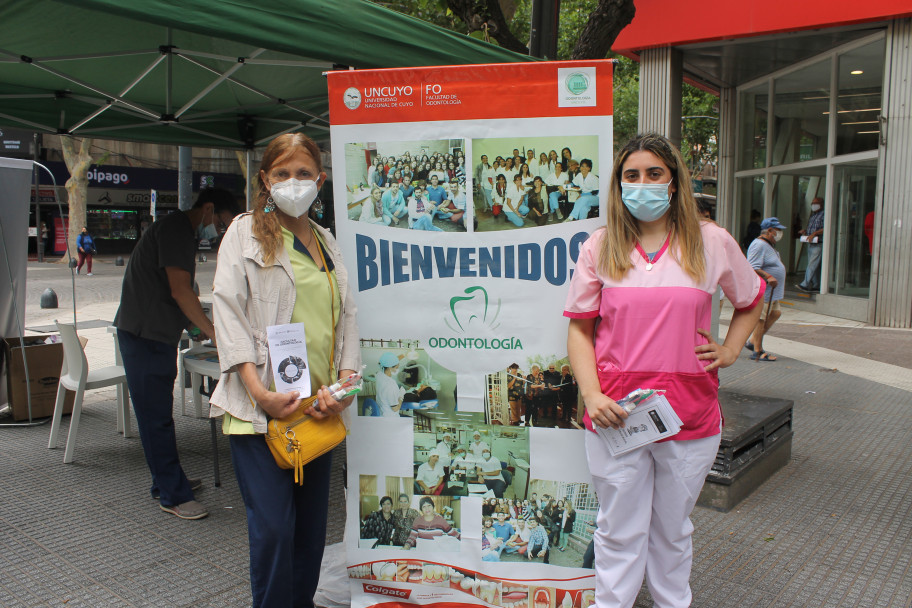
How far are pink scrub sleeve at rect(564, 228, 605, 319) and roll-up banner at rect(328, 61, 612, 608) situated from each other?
0.17 m

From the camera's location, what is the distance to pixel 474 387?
8.96ft

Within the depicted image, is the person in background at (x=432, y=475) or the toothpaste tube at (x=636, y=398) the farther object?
the person in background at (x=432, y=475)

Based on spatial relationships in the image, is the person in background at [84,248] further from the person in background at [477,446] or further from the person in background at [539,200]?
the person in background at [539,200]

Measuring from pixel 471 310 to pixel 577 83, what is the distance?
94 cm

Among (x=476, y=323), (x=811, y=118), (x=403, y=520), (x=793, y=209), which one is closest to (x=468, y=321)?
(x=476, y=323)

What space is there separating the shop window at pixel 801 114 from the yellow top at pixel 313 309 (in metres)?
13.0

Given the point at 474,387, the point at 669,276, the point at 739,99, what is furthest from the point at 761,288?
the point at 739,99

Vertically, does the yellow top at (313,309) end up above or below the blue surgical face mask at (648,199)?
below

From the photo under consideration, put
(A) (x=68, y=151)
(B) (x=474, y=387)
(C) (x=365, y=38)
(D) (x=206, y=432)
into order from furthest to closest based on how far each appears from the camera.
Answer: (A) (x=68, y=151), (D) (x=206, y=432), (C) (x=365, y=38), (B) (x=474, y=387)

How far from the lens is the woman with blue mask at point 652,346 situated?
230cm

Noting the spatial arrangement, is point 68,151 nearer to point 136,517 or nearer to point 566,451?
point 136,517

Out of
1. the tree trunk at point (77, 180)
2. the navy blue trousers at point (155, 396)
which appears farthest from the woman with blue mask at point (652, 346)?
the tree trunk at point (77, 180)

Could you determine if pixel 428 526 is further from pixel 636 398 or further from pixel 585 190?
pixel 585 190

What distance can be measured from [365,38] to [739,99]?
1407 cm
